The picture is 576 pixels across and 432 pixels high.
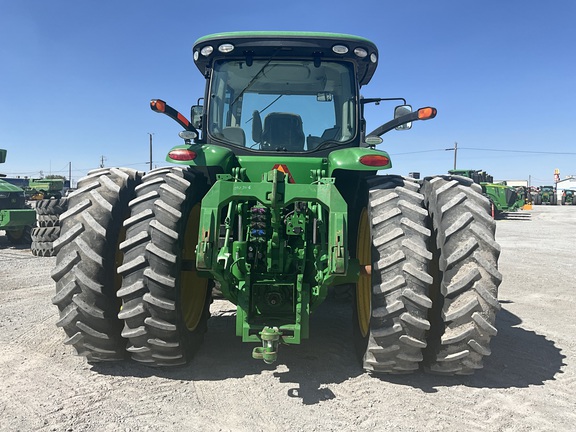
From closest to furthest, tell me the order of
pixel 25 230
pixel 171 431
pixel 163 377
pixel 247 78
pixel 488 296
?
pixel 171 431 < pixel 488 296 < pixel 163 377 < pixel 247 78 < pixel 25 230

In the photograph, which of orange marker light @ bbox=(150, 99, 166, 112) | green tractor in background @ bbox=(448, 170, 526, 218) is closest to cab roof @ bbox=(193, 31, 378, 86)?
orange marker light @ bbox=(150, 99, 166, 112)

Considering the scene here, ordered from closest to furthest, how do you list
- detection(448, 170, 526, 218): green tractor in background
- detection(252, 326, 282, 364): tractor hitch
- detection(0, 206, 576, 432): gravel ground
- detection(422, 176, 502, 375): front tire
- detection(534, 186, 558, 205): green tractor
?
1. detection(0, 206, 576, 432): gravel ground
2. detection(252, 326, 282, 364): tractor hitch
3. detection(422, 176, 502, 375): front tire
4. detection(448, 170, 526, 218): green tractor in background
5. detection(534, 186, 558, 205): green tractor

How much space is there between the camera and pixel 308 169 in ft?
12.5

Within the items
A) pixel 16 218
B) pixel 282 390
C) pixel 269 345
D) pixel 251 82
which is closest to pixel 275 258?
pixel 269 345

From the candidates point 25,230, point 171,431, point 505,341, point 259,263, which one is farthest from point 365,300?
point 25,230

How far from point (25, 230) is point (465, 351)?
12220 mm

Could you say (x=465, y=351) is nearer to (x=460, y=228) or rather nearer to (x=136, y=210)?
(x=460, y=228)

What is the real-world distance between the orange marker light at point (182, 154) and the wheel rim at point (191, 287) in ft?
1.50

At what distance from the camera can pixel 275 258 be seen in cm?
335

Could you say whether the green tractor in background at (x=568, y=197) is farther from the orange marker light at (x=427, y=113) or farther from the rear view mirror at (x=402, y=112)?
the orange marker light at (x=427, y=113)

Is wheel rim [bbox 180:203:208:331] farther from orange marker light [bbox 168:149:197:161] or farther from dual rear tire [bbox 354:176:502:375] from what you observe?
dual rear tire [bbox 354:176:502:375]

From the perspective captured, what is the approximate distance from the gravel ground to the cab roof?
8.76 ft

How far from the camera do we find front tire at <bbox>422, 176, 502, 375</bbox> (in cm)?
299

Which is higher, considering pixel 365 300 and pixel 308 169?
pixel 308 169
